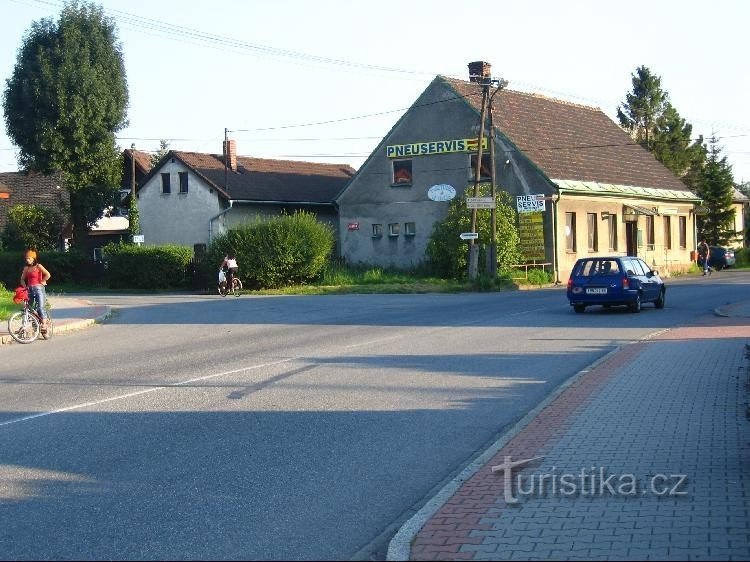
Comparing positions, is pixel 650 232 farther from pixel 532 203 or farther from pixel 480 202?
pixel 480 202

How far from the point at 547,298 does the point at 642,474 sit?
23270mm

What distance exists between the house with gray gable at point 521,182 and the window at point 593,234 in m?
0.05

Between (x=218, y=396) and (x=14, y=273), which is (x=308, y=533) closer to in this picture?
(x=218, y=396)

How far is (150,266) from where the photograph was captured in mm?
45000

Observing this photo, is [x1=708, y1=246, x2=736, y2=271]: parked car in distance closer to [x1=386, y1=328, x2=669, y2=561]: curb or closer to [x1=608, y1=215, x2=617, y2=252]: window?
[x1=608, y1=215, x2=617, y2=252]: window

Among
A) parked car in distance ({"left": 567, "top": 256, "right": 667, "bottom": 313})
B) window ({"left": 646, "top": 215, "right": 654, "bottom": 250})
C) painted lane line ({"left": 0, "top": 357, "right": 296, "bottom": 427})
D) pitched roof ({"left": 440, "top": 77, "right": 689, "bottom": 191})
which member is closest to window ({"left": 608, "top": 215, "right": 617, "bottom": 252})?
pitched roof ({"left": 440, "top": 77, "right": 689, "bottom": 191})

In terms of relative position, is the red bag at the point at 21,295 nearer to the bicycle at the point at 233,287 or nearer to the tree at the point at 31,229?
the bicycle at the point at 233,287

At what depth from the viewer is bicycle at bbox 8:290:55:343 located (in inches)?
803

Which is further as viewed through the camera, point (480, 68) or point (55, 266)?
point (55, 266)

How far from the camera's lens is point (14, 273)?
48875 mm

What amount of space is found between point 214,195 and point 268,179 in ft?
14.4

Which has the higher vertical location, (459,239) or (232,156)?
(232,156)

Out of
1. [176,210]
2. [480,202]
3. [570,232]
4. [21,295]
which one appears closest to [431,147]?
[570,232]

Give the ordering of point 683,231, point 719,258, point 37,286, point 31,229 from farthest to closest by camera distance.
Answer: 1. point 719,258
2. point 31,229
3. point 683,231
4. point 37,286
